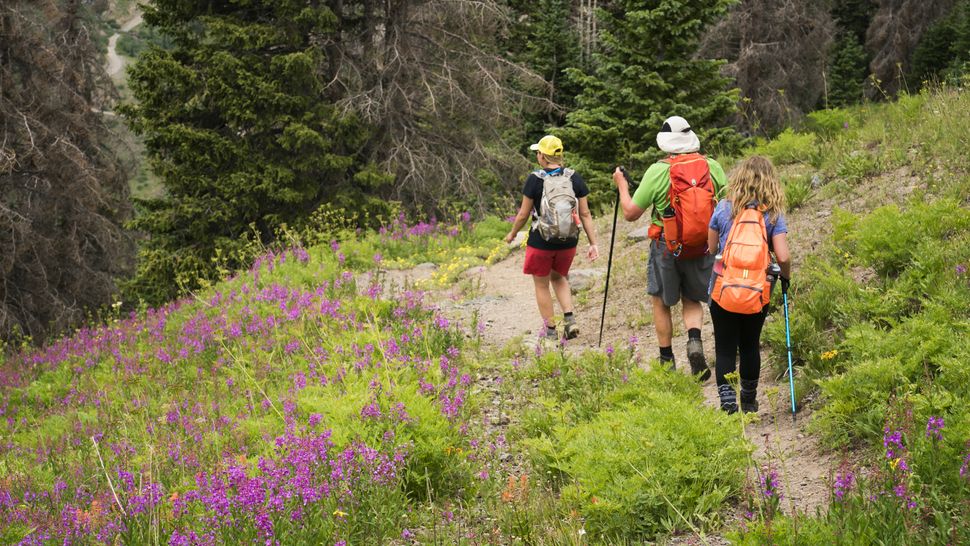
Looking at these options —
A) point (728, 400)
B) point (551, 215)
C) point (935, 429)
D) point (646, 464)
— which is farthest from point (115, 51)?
point (935, 429)

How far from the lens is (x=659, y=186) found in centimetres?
606

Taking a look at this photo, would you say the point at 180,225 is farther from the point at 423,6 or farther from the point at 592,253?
the point at 592,253

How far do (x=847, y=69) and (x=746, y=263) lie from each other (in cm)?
3586

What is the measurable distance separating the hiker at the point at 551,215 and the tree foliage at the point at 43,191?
1214cm

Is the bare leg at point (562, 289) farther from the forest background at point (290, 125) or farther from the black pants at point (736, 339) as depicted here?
the forest background at point (290, 125)

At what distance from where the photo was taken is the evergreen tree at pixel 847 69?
34.5 meters

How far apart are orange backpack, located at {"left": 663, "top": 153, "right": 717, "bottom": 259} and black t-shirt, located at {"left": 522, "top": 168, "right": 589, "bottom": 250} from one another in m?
1.73

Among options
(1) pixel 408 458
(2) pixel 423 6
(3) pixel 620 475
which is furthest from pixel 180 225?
(3) pixel 620 475

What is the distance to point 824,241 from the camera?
830 centimetres

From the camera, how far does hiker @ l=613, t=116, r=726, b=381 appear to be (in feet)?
19.4

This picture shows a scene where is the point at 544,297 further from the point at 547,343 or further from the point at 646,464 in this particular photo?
the point at 646,464

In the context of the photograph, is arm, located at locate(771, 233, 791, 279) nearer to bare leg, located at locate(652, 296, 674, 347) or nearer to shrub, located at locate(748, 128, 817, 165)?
bare leg, located at locate(652, 296, 674, 347)

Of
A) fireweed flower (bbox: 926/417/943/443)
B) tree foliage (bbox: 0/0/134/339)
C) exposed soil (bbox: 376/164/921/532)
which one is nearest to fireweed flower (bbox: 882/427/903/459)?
fireweed flower (bbox: 926/417/943/443)

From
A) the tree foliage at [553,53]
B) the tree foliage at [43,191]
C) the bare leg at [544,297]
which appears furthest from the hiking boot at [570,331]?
the tree foliage at [553,53]
